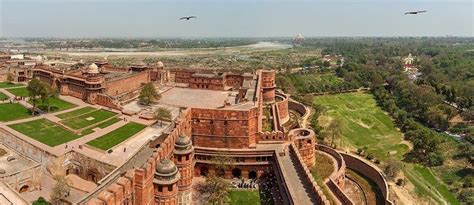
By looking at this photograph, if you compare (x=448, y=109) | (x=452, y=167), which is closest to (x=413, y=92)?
(x=448, y=109)

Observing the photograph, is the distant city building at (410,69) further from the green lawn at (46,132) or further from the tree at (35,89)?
the green lawn at (46,132)

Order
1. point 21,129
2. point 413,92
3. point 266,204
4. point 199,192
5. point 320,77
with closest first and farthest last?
point 266,204, point 199,192, point 21,129, point 413,92, point 320,77

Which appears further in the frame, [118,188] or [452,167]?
[452,167]

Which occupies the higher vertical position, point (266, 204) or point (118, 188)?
point (118, 188)

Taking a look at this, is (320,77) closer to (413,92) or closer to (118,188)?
(413,92)

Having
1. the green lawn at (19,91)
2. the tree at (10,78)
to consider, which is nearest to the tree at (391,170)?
the green lawn at (19,91)

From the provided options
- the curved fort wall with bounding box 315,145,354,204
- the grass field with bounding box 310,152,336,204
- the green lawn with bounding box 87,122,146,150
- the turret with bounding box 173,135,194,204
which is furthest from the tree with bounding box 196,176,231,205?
the green lawn with bounding box 87,122,146,150
